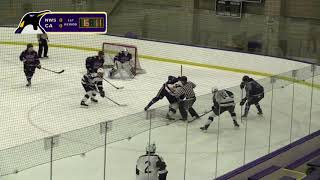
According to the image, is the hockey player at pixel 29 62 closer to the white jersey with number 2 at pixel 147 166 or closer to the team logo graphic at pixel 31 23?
the team logo graphic at pixel 31 23

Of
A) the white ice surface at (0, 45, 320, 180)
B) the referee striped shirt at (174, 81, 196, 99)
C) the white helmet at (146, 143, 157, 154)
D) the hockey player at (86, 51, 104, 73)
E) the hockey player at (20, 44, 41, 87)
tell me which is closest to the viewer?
the white ice surface at (0, 45, 320, 180)

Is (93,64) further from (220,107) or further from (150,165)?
(150,165)

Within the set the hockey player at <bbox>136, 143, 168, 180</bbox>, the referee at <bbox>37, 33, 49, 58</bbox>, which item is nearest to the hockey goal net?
the referee at <bbox>37, 33, 49, 58</bbox>

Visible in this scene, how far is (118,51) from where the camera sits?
1183cm

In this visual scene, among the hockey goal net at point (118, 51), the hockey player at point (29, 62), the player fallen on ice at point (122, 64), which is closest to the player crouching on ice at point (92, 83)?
the hockey player at point (29, 62)

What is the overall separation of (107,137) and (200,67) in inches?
306

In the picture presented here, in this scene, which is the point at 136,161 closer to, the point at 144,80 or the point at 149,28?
the point at 144,80

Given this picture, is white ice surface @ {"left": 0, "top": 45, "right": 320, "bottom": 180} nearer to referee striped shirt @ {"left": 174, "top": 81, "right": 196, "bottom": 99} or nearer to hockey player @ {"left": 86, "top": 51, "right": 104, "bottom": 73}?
hockey player @ {"left": 86, "top": 51, "right": 104, "bottom": 73}

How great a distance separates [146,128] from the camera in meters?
4.62
